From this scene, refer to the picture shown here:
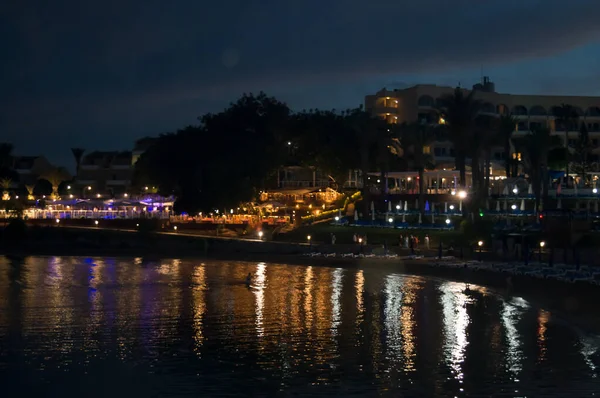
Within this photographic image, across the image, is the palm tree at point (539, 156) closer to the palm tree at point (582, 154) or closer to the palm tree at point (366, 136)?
the palm tree at point (366, 136)

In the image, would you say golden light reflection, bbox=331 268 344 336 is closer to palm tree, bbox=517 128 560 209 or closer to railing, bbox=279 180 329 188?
palm tree, bbox=517 128 560 209

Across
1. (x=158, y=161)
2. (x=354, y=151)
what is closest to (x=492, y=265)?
(x=354, y=151)

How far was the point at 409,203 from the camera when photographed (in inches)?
2867

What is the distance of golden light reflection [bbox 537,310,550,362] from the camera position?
73.8ft

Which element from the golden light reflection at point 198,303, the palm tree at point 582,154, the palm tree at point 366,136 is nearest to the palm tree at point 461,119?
the palm tree at point 366,136

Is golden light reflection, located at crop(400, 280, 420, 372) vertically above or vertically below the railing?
below

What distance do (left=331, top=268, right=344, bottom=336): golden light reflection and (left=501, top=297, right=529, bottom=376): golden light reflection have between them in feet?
18.9

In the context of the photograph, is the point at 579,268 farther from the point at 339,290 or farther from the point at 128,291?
the point at 128,291

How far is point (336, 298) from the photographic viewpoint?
35.5 metres

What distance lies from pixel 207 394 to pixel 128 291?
70.3ft

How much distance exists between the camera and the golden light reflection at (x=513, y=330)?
→ 69.8 ft

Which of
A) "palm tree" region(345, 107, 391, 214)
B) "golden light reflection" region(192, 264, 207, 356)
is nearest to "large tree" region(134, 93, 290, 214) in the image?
"palm tree" region(345, 107, 391, 214)

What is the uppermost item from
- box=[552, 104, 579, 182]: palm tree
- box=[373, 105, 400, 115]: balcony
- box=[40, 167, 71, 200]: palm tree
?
box=[373, 105, 400, 115]: balcony

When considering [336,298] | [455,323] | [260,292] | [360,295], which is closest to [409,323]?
[455,323]
